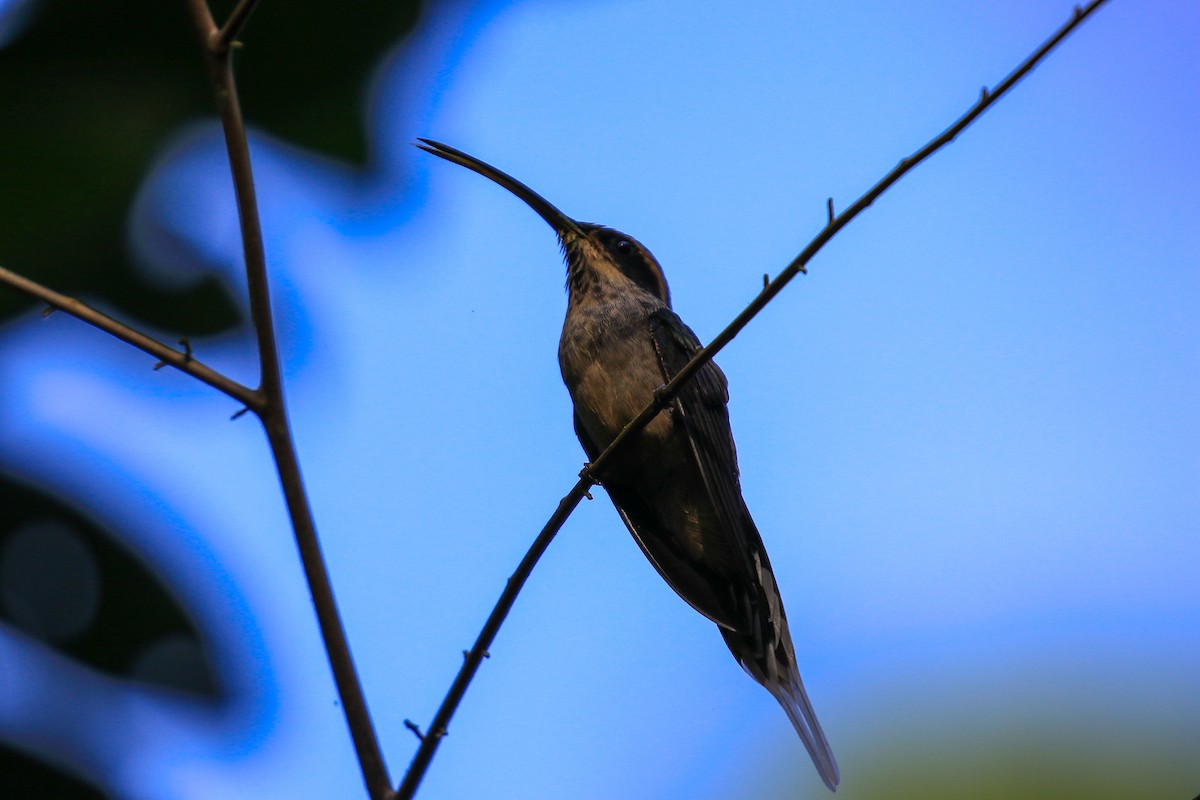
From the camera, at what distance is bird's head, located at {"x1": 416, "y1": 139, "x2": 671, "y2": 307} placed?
594 centimetres

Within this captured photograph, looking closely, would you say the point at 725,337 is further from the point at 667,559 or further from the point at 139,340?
the point at 667,559

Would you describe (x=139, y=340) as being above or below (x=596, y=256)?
below

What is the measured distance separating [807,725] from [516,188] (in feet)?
10.0

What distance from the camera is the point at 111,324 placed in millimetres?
2428

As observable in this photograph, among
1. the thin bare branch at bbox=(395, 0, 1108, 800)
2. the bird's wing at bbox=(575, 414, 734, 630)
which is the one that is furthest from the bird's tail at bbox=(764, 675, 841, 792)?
the thin bare branch at bbox=(395, 0, 1108, 800)

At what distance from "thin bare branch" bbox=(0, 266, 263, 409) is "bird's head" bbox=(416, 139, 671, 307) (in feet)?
11.1

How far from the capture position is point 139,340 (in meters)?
2.45

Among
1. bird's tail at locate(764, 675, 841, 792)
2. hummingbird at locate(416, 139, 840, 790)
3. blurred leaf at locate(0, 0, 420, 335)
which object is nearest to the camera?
bird's tail at locate(764, 675, 841, 792)

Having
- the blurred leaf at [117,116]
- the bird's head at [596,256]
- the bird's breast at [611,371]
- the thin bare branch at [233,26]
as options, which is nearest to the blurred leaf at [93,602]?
the blurred leaf at [117,116]

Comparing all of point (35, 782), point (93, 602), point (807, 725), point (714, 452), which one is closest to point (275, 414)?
point (35, 782)

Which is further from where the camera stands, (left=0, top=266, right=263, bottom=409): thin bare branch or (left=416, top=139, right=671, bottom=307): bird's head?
(left=416, top=139, right=671, bottom=307): bird's head

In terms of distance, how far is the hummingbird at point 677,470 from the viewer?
192 inches

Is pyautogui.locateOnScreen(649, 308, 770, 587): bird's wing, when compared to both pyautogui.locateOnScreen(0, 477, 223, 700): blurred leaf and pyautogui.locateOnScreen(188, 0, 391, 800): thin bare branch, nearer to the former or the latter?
pyautogui.locateOnScreen(0, 477, 223, 700): blurred leaf

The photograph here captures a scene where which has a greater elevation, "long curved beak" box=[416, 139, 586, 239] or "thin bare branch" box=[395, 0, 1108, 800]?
"long curved beak" box=[416, 139, 586, 239]
